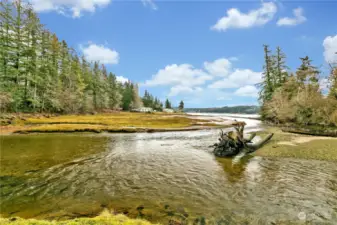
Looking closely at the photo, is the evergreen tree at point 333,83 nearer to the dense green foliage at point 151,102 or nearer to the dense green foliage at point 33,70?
the dense green foliage at point 33,70

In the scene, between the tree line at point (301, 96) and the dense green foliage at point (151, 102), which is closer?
the tree line at point (301, 96)

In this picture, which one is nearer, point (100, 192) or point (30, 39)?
point (100, 192)

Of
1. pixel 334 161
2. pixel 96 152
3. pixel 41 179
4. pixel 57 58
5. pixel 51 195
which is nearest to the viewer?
pixel 51 195

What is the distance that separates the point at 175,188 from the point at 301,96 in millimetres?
38218

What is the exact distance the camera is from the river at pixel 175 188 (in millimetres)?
6086

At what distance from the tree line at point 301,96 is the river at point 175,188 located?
24.6 m

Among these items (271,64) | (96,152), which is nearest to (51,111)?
(96,152)

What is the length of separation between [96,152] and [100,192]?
28.2ft

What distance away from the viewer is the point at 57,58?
5881 centimetres

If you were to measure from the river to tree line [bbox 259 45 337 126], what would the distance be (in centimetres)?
2458

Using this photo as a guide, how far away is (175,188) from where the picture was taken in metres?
8.31

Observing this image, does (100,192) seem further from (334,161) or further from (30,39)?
(30,39)

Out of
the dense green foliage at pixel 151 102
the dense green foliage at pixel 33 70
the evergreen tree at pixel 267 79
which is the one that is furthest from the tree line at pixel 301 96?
the dense green foliage at pixel 151 102

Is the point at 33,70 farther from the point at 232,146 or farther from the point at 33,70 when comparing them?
the point at 232,146
